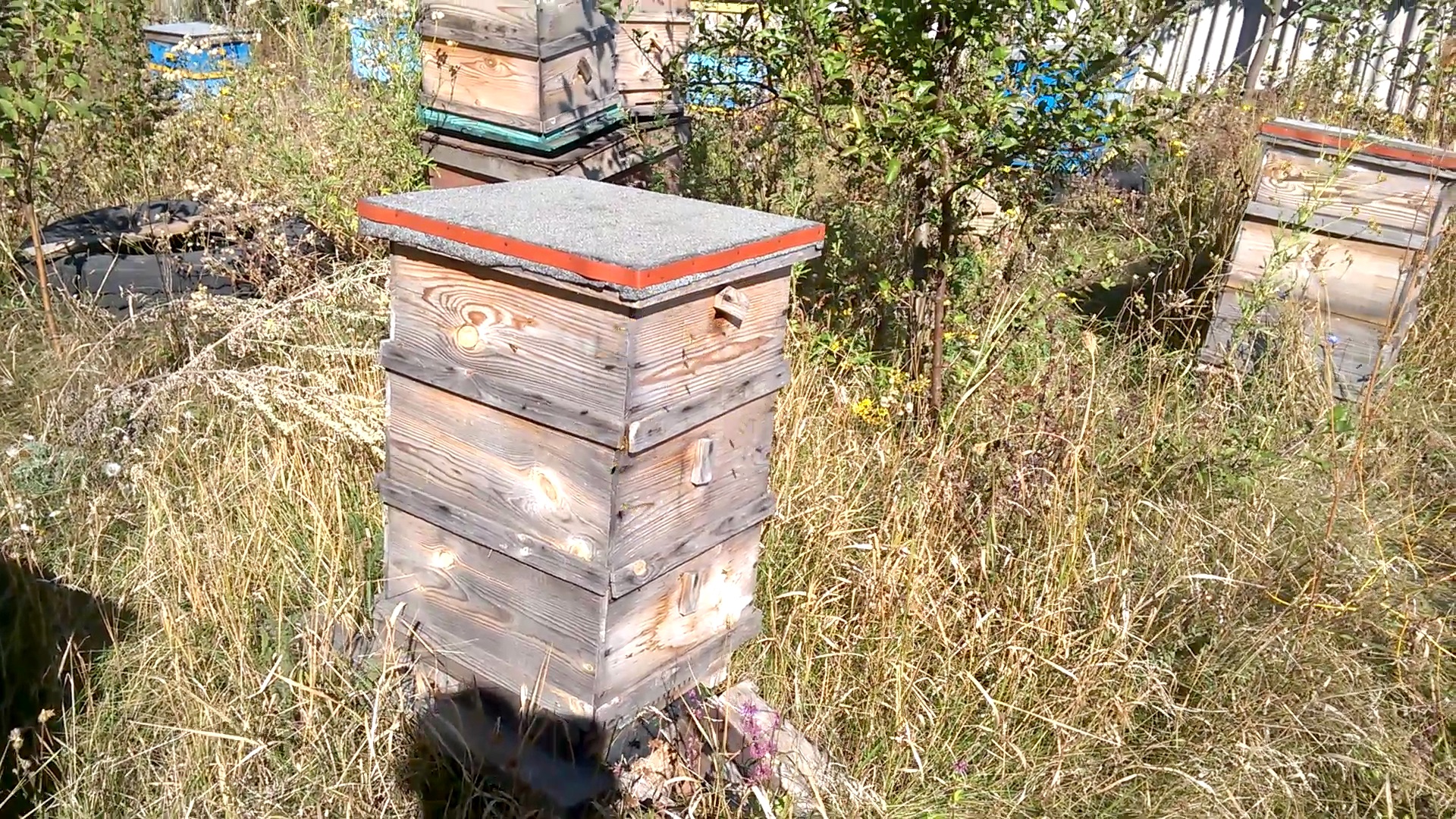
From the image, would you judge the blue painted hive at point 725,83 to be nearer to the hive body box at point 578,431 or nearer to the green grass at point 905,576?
the green grass at point 905,576

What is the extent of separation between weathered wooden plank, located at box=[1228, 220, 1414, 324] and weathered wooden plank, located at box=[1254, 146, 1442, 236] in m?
Answer: 0.11

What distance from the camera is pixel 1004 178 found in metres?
3.67

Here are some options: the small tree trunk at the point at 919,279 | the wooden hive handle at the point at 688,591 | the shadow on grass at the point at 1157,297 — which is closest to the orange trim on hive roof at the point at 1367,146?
the shadow on grass at the point at 1157,297

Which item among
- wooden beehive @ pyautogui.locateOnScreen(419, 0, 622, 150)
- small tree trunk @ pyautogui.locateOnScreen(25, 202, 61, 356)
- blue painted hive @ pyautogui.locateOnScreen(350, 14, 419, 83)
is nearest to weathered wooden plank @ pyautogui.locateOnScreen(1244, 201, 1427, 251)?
wooden beehive @ pyautogui.locateOnScreen(419, 0, 622, 150)

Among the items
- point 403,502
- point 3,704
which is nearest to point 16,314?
point 3,704

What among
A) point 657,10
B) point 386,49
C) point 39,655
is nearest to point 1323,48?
point 657,10

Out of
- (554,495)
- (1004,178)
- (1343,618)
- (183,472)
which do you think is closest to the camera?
(554,495)

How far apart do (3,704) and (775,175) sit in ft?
9.92

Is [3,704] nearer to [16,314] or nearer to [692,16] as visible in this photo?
[16,314]

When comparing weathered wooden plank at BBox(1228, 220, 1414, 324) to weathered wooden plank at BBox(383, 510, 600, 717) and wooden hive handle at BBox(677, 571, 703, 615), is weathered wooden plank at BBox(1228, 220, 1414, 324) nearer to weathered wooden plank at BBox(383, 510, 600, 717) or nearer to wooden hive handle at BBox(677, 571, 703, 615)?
wooden hive handle at BBox(677, 571, 703, 615)

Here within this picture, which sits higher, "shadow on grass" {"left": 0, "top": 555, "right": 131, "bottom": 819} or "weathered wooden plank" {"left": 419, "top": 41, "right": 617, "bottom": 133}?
"weathered wooden plank" {"left": 419, "top": 41, "right": 617, "bottom": 133}

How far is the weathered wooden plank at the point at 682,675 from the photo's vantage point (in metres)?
2.28

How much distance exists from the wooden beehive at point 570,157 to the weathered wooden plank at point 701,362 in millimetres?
2188

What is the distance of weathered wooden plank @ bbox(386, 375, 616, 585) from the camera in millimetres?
2074
